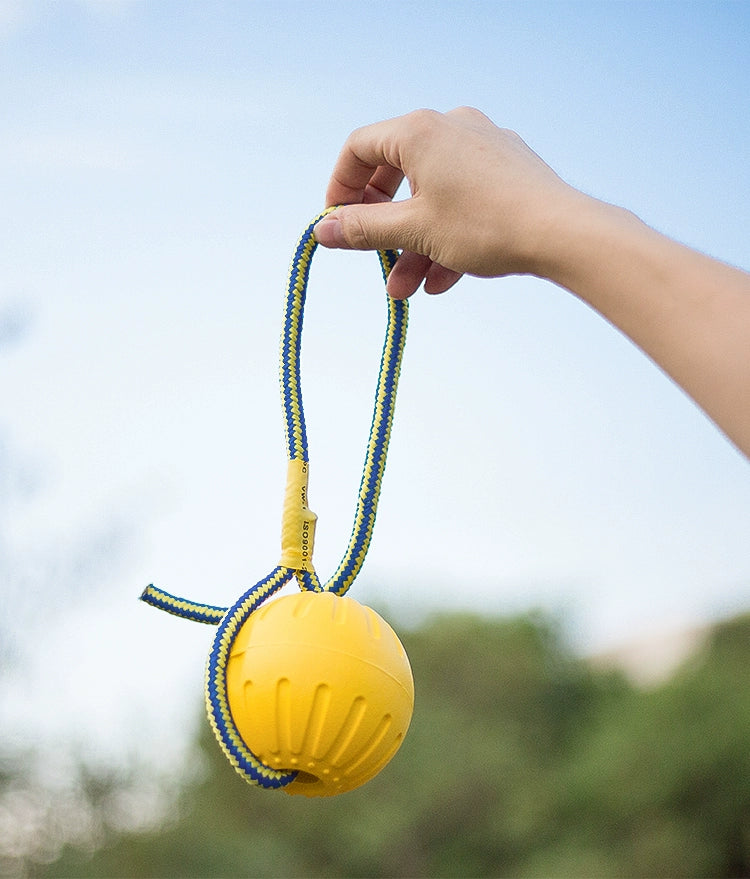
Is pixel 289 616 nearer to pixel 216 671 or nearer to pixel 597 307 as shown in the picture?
pixel 216 671

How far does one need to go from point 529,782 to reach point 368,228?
13.5 metres

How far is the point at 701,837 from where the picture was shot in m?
12.2

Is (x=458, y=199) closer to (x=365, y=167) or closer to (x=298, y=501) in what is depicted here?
(x=365, y=167)

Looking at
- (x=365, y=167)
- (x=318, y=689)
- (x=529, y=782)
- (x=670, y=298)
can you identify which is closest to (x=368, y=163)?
(x=365, y=167)

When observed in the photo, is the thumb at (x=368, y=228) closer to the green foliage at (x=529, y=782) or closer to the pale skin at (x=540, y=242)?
the pale skin at (x=540, y=242)

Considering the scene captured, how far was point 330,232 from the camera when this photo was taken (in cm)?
110

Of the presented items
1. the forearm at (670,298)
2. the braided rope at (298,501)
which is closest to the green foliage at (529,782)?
the braided rope at (298,501)

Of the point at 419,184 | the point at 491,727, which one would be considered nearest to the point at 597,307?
the point at 419,184

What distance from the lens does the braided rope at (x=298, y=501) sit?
3.24 feet

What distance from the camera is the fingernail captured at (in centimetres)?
109

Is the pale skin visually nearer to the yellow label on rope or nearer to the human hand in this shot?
the human hand

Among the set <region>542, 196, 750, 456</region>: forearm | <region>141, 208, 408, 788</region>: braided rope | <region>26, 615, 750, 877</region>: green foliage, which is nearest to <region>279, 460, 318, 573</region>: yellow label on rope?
<region>141, 208, 408, 788</region>: braided rope

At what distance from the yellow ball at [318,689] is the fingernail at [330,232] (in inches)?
14.3

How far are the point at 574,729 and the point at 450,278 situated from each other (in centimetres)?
1408
